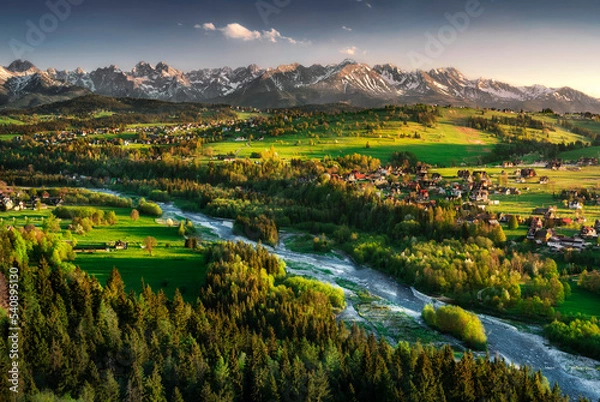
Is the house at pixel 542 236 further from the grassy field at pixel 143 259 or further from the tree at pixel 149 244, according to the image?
the tree at pixel 149 244

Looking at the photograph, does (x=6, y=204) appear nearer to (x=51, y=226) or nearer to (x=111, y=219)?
(x=111, y=219)

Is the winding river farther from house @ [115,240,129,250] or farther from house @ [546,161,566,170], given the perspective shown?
house @ [546,161,566,170]

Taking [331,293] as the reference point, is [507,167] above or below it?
above

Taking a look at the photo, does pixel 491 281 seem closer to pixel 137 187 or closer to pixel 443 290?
pixel 443 290

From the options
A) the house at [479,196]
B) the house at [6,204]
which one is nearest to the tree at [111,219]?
the house at [6,204]

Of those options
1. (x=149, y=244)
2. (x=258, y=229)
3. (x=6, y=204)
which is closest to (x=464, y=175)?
(x=258, y=229)

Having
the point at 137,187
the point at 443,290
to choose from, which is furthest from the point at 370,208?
the point at 137,187

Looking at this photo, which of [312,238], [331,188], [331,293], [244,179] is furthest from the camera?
[244,179]

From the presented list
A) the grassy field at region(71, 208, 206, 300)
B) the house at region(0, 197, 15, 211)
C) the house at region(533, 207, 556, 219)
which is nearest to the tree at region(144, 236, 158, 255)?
the grassy field at region(71, 208, 206, 300)
